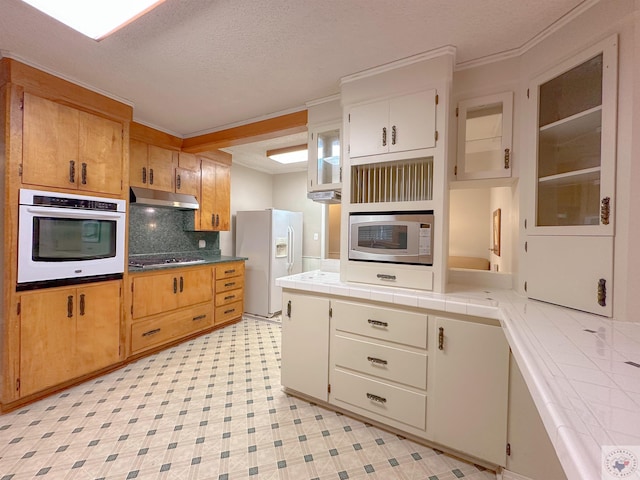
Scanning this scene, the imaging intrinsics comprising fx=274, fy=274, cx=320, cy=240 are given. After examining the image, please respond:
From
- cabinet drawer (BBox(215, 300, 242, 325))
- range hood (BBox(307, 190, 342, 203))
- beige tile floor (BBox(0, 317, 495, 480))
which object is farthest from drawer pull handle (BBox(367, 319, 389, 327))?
cabinet drawer (BBox(215, 300, 242, 325))

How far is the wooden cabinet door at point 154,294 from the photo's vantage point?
2.76 metres

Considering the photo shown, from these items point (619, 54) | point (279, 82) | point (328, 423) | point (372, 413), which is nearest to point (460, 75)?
point (619, 54)

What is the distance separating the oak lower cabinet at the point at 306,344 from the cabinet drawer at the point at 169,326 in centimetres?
163

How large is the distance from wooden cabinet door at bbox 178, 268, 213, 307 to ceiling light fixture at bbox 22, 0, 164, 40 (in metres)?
2.33

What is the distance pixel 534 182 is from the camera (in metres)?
1.66

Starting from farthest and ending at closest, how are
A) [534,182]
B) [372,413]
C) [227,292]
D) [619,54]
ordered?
[227,292], [372,413], [534,182], [619,54]

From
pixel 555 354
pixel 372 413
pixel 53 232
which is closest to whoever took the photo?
pixel 555 354

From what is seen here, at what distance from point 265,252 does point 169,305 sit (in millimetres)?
1504

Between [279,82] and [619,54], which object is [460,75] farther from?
[279,82]

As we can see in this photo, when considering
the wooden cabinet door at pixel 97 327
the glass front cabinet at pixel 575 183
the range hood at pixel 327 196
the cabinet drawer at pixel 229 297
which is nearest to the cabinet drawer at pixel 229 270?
the cabinet drawer at pixel 229 297

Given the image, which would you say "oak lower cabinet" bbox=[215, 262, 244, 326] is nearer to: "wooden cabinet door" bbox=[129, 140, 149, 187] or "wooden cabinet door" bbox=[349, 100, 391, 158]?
"wooden cabinet door" bbox=[129, 140, 149, 187]

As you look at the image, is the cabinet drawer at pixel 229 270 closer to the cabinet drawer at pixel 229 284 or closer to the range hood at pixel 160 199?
the cabinet drawer at pixel 229 284

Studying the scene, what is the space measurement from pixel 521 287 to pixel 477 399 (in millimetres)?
748

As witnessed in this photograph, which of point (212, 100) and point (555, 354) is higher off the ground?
point (212, 100)
